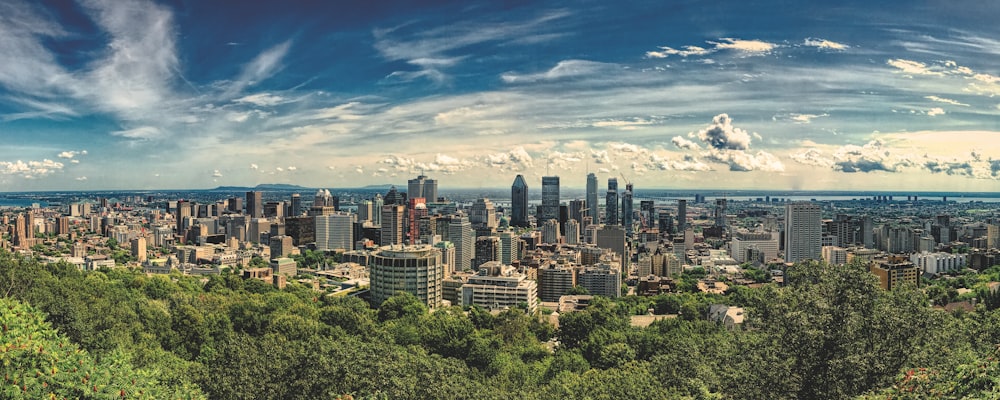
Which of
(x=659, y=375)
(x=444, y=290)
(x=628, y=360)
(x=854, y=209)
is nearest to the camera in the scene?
(x=659, y=375)

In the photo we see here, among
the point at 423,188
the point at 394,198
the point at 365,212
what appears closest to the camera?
the point at 365,212

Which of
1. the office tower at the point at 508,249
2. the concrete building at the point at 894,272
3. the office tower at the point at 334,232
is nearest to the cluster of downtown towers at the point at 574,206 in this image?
the office tower at the point at 508,249

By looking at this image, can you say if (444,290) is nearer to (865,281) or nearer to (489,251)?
(489,251)

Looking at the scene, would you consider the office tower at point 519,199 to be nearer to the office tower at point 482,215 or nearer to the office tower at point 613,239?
the office tower at point 482,215

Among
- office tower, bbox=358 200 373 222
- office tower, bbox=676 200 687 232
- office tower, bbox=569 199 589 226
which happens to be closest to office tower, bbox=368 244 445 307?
office tower, bbox=358 200 373 222

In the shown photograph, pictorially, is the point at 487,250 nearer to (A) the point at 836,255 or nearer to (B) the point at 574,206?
(A) the point at 836,255

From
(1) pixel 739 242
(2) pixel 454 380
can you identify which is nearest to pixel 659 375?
(2) pixel 454 380

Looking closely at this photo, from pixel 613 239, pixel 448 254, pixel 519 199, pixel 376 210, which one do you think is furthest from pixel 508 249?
pixel 519 199
